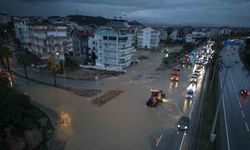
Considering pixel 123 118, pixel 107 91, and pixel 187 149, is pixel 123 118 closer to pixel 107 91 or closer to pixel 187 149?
pixel 187 149

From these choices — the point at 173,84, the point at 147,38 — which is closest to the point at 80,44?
the point at 173,84

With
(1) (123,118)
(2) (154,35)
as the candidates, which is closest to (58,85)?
(1) (123,118)

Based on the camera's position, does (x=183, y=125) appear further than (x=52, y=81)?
No

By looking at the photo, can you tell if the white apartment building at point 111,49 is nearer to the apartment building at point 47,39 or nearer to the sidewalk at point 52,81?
the apartment building at point 47,39

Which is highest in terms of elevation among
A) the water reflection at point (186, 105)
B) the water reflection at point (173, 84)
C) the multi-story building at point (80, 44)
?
the multi-story building at point (80, 44)

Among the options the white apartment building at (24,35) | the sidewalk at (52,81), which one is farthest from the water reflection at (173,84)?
the white apartment building at (24,35)

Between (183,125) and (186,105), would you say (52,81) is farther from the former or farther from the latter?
(183,125)
